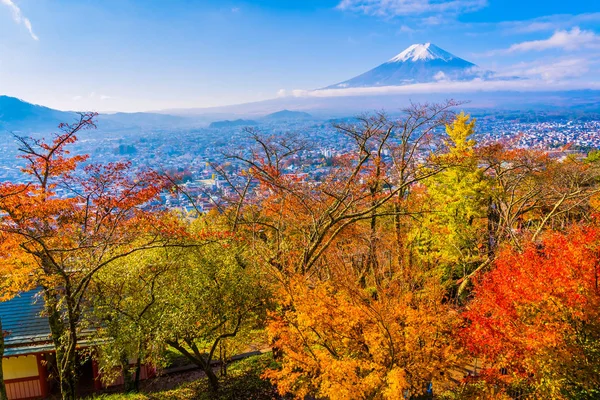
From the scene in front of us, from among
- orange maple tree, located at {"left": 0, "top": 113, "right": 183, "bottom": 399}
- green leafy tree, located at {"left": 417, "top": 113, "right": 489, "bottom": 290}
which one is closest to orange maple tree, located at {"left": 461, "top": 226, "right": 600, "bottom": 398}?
green leafy tree, located at {"left": 417, "top": 113, "right": 489, "bottom": 290}

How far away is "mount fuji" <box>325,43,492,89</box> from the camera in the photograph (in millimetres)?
141975

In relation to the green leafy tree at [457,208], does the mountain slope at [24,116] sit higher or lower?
higher

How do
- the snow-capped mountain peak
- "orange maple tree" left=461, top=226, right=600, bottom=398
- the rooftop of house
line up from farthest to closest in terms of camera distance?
the snow-capped mountain peak, the rooftop of house, "orange maple tree" left=461, top=226, right=600, bottom=398

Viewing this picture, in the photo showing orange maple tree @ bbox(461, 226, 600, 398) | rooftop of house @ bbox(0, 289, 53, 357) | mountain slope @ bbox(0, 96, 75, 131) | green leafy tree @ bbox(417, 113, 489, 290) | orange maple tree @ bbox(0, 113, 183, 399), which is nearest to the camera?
orange maple tree @ bbox(461, 226, 600, 398)

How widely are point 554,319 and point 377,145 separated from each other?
11393 mm

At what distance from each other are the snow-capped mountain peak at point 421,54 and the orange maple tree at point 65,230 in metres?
167

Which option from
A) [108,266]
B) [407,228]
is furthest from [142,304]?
[407,228]

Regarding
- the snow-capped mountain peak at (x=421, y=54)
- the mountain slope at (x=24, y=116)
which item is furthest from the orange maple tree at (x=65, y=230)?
the snow-capped mountain peak at (x=421, y=54)

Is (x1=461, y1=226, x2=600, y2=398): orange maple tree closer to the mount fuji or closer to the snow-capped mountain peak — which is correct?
the mount fuji

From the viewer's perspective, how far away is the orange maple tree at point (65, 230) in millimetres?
10336

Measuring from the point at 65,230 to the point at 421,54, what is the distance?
178644 mm

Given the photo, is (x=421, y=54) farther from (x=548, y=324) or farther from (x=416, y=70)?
(x=548, y=324)

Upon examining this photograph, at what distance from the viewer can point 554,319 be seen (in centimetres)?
923

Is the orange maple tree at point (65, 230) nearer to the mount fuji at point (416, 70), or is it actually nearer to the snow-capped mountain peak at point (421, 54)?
the mount fuji at point (416, 70)
